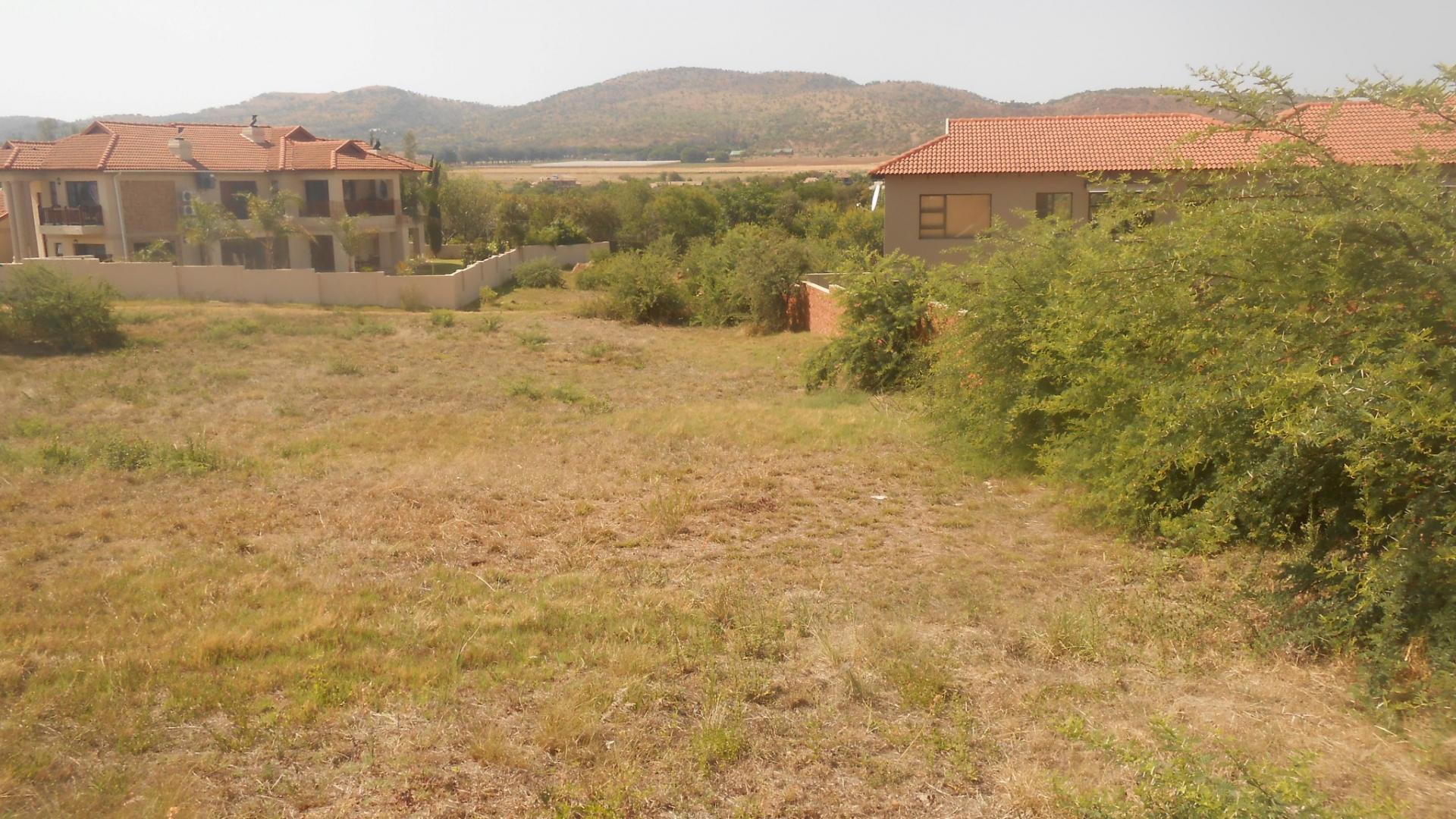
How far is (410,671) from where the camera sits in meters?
6.75

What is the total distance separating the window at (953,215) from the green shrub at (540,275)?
→ 17.3m

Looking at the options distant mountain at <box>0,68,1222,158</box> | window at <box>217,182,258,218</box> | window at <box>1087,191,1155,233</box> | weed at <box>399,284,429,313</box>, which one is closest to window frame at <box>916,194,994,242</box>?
window at <box>1087,191,1155,233</box>

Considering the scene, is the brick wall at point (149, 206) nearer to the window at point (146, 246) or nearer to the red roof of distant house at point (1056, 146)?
the window at point (146, 246)

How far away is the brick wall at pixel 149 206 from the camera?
39.3 metres

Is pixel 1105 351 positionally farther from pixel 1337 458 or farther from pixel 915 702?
pixel 915 702

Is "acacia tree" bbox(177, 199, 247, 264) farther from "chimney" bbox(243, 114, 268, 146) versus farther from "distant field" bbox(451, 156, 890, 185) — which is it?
"distant field" bbox(451, 156, 890, 185)

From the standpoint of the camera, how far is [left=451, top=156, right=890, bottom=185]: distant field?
98062 mm

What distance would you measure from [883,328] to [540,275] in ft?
83.3

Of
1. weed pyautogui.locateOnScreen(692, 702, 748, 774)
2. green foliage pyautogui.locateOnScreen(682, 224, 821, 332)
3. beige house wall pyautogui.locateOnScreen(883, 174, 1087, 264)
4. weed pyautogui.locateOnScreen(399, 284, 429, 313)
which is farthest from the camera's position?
weed pyautogui.locateOnScreen(399, 284, 429, 313)

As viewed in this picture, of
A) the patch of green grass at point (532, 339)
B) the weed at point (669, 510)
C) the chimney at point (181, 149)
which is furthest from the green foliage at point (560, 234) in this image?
the weed at point (669, 510)

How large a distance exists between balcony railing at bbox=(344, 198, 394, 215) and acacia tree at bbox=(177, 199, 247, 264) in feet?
14.4

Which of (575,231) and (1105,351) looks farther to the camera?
(575,231)

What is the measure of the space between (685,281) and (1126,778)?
29.7 meters

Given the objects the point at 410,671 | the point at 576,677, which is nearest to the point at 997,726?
the point at 576,677
